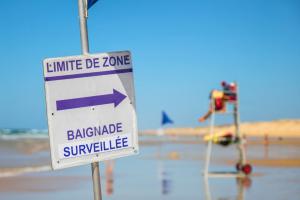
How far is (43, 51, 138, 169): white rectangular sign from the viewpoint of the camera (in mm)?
2793

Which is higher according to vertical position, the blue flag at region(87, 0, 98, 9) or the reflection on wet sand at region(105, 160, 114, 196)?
the blue flag at region(87, 0, 98, 9)

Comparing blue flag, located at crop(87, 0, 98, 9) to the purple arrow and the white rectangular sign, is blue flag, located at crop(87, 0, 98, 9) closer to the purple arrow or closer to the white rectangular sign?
the white rectangular sign

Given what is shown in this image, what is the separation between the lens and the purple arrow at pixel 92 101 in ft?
9.15

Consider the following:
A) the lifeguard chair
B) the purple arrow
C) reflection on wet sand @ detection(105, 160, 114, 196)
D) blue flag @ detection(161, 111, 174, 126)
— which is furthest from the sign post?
blue flag @ detection(161, 111, 174, 126)

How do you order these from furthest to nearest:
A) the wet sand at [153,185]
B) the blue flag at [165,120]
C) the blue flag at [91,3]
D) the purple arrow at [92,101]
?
the blue flag at [165,120] < the wet sand at [153,185] < the blue flag at [91,3] < the purple arrow at [92,101]

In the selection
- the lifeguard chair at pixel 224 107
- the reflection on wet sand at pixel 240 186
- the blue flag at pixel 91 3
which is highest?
the blue flag at pixel 91 3

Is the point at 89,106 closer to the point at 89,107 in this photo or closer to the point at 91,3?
the point at 89,107

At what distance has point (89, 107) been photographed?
2.81 meters

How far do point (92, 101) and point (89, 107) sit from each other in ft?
0.11

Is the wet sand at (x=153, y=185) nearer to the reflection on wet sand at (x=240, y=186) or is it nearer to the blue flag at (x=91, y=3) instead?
the reflection on wet sand at (x=240, y=186)

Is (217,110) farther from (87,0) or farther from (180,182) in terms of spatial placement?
(87,0)

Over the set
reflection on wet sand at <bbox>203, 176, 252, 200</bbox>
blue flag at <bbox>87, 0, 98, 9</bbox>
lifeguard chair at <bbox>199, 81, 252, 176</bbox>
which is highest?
blue flag at <bbox>87, 0, 98, 9</bbox>

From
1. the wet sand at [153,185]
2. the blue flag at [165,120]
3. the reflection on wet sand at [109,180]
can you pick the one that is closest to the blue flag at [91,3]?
the wet sand at [153,185]

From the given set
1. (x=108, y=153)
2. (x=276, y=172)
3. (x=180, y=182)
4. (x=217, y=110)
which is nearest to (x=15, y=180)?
(x=180, y=182)
